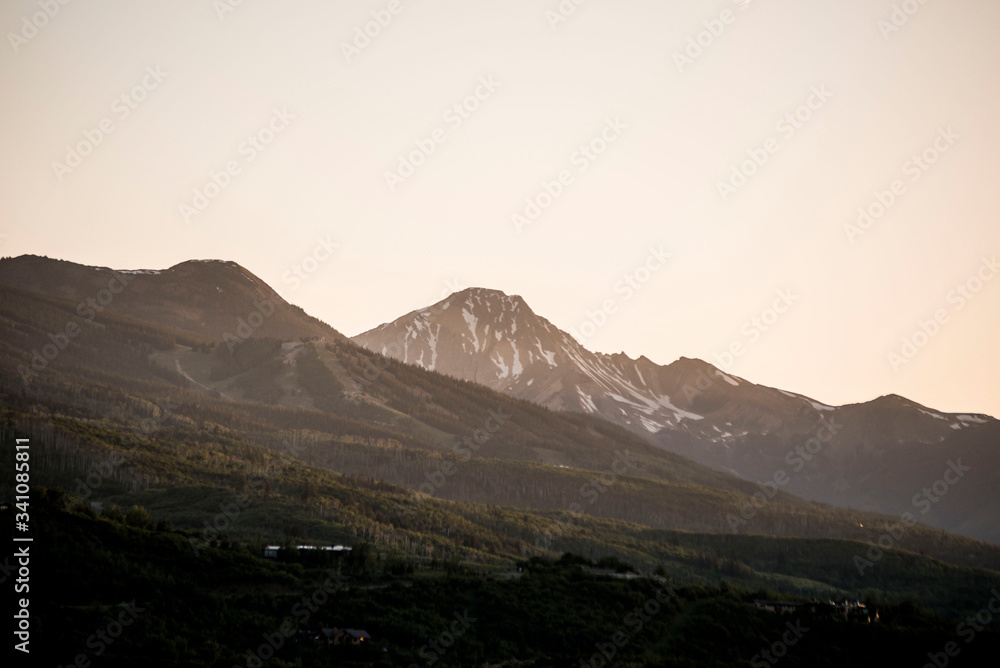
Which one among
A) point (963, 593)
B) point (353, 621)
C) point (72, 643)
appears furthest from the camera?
point (963, 593)

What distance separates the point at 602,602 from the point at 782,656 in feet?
50.9

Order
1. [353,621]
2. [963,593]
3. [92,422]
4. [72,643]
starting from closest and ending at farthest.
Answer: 1. [72,643]
2. [353,621]
3. [963,593]
4. [92,422]

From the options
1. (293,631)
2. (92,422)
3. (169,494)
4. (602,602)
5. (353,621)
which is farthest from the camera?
(92,422)

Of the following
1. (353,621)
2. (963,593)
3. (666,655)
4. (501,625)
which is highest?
(963,593)

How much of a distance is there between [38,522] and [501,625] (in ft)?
122

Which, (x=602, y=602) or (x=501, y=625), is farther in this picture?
(x=602, y=602)

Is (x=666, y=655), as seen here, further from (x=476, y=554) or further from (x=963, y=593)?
(x=963, y=593)

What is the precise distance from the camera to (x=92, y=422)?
193125 mm

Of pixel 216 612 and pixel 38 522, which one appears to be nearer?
pixel 216 612

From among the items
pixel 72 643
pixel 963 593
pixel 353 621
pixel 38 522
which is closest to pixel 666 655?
pixel 353 621

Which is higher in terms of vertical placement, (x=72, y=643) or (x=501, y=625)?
(x=501, y=625)

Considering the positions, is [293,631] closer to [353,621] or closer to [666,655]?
[353,621]

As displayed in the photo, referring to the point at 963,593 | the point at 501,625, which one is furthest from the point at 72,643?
the point at 963,593

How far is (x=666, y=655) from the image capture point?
6825 centimetres
